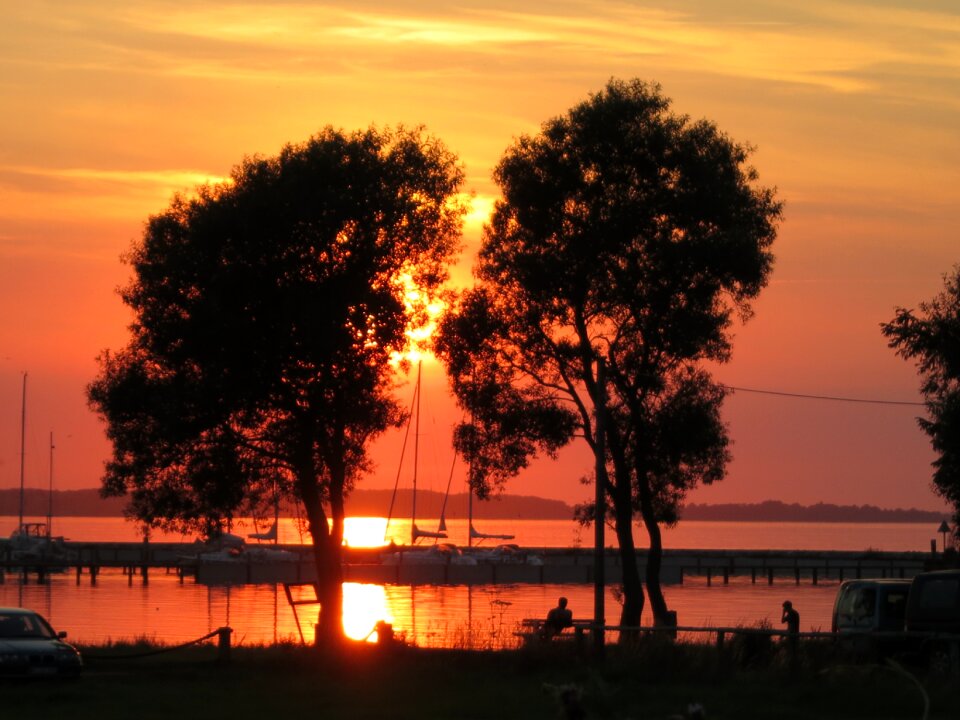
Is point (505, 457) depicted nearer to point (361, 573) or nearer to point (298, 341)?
point (298, 341)

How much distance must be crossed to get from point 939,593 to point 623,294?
15.4 meters

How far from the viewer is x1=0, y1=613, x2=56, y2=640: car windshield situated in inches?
1102

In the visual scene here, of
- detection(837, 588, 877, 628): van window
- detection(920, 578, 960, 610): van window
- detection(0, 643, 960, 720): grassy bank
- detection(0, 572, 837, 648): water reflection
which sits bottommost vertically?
detection(0, 572, 837, 648): water reflection

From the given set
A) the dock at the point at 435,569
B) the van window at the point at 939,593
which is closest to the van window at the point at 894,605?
the van window at the point at 939,593

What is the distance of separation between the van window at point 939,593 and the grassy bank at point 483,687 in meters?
3.00

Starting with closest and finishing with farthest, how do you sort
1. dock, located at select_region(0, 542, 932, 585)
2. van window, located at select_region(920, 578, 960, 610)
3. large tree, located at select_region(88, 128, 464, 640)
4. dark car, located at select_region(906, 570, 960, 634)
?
dark car, located at select_region(906, 570, 960, 634), van window, located at select_region(920, 578, 960, 610), large tree, located at select_region(88, 128, 464, 640), dock, located at select_region(0, 542, 932, 585)

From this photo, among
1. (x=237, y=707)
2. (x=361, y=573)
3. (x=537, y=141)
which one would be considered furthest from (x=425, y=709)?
(x=361, y=573)

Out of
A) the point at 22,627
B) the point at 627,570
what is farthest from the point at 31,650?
the point at 627,570

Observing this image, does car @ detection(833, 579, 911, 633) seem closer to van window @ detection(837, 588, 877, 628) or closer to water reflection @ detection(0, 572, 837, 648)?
van window @ detection(837, 588, 877, 628)


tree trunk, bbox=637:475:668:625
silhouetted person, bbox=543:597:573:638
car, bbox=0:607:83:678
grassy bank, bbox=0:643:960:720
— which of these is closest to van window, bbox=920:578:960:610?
grassy bank, bbox=0:643:960:720

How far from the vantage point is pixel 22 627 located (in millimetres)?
28297

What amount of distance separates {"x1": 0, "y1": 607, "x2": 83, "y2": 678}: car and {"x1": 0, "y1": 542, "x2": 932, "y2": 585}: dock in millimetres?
68060

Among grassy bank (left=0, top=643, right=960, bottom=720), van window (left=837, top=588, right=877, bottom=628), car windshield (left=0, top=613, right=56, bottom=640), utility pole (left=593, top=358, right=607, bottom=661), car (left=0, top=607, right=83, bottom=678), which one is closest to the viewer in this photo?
grassy bank (left=0, top=643, right=960, bottom=720)

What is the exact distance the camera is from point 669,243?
41.5 meters
